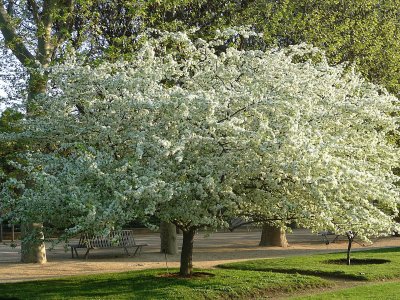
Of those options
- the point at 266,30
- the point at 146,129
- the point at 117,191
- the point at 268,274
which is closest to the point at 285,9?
the point at 266,30

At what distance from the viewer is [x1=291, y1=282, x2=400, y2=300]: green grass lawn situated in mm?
11634

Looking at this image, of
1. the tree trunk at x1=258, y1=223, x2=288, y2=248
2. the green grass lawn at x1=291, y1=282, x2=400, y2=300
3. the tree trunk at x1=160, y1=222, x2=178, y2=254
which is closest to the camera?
the green grass lawn at x1=291, y1=282, x2=400, y2=300

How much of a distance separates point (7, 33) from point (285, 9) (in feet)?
31.3

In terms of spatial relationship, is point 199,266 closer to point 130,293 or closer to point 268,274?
point 268,274

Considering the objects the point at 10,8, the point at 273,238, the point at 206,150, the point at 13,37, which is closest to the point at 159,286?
the point at 206,150

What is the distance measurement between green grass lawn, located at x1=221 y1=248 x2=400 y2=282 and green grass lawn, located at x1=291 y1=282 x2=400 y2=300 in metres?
Answer: 1.53

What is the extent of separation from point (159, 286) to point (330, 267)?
557 centimetres

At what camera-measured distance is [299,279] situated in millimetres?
13812

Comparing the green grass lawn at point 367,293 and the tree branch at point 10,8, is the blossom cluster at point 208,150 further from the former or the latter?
the tree branch at point 10,8

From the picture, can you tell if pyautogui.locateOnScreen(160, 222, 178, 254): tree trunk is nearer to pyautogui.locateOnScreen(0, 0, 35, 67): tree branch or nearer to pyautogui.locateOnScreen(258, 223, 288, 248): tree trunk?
pyautogui.locateOnScreen(258, 223, 288, 248): tree trunk

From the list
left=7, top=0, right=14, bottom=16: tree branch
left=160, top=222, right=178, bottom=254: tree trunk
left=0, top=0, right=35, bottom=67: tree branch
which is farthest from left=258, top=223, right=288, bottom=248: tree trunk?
left=7, top=0, right=14, bottom=16: tree branch

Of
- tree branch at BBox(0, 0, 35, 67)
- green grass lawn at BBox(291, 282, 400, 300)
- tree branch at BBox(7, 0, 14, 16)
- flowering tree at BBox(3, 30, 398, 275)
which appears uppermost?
tree branch at BBox(7, 0, 14, 16)

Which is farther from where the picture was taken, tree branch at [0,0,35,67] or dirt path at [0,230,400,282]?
tree branch at [0,0,35,67]

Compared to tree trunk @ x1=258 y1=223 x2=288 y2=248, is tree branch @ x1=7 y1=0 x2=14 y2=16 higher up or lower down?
higher up
